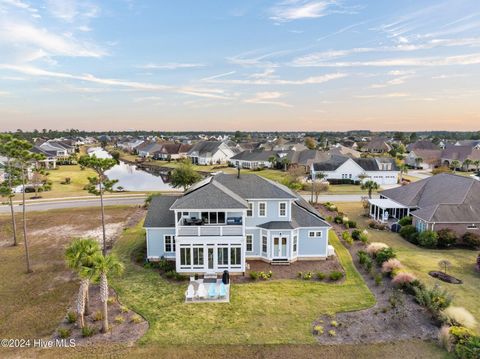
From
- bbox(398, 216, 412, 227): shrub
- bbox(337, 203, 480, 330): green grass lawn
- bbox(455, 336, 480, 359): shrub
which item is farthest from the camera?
bbox(398, 216, 412, 227): shrub

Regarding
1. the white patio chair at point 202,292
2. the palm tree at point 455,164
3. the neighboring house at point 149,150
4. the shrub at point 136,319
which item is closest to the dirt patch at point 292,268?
the white patio chair at point 202,292

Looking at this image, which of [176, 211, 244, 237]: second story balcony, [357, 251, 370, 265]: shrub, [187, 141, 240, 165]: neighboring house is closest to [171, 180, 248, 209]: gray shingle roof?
[176, 211, 244, 237]: second story balcony

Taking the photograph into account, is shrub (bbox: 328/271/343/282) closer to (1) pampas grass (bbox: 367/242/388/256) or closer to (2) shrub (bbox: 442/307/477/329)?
(1) pampas grass (bbox: 367/242/388/256)

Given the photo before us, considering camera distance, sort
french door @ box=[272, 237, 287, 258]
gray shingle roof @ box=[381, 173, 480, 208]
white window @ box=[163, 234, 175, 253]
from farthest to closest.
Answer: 1. gray shingle roof @ box=[381, 173, 480, 208]
2. white window @ box=[163, 234, 175, 253]
3. french door @ box=[272, 237, 287, 258]

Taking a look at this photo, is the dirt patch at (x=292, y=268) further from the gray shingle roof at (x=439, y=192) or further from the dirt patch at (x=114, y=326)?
the gray shingle roof at (x=439, y=192)

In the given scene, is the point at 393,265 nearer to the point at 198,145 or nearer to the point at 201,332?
the point at 201,332

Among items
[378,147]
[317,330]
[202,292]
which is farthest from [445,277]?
[378,147]
